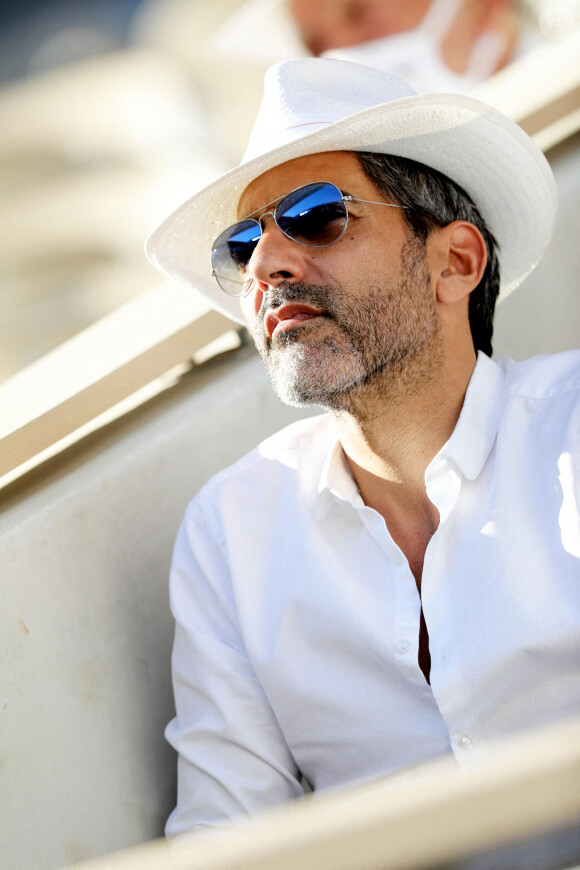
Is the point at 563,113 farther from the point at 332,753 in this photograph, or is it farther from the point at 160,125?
the point at 160,125

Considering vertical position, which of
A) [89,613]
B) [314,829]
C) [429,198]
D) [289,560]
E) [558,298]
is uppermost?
[314,829]

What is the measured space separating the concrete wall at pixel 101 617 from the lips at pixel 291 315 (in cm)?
36

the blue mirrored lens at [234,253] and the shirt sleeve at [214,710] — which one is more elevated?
the blue mirrored lens at [234,253]

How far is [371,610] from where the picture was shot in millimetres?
1560

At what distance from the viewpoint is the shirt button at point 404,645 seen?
1.50 metres

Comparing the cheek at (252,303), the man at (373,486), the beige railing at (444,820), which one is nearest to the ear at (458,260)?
the man at (373,486)

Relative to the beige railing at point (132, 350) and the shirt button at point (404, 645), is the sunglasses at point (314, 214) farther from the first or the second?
the shirt button at point (404, 645)

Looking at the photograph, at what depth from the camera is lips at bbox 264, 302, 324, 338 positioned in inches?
65.6

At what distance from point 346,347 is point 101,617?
67cm

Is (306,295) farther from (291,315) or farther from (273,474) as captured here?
(273,474)

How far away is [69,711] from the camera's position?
1.59 m

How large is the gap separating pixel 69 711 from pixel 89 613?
176mm

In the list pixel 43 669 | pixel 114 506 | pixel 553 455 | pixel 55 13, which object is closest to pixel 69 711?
pixel 43 669

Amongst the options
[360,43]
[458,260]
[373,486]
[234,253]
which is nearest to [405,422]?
[373,486]
